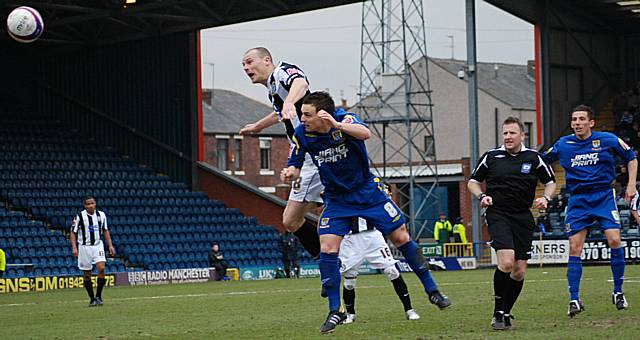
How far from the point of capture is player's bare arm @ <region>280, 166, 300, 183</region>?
989 centimetres

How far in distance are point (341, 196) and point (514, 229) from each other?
163cm

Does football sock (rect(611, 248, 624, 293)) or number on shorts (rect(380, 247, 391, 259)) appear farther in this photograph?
football sock (rect(611, 248, 624, 293))

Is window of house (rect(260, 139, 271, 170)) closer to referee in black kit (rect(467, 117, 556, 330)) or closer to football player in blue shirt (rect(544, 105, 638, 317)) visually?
football player in blue shirt (rect(544, 105, 638, 317))

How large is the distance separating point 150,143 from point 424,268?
2923 cm

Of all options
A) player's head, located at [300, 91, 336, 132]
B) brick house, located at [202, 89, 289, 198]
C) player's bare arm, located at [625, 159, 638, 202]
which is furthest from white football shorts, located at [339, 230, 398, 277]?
brick house, located at [202, 89, 289, 198]

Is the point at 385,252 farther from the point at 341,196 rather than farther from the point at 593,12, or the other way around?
the point at 593,12

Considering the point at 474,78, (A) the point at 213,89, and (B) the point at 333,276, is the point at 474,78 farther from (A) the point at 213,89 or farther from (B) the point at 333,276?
(A) the point at 213,89

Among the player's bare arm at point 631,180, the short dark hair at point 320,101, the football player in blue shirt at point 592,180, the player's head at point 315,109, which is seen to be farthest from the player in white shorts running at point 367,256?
the player's bare arm at point 631,180

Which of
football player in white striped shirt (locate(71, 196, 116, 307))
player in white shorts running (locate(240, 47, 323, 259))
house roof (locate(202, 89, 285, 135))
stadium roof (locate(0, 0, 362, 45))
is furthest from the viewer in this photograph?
house roof (locate(202, 89, 285, 135))

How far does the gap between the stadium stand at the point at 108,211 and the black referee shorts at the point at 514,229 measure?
2099 cm

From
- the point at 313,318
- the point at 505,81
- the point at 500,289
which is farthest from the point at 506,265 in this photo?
the point at 505,81

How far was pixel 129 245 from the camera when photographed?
32438mm

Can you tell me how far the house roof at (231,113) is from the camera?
243ft

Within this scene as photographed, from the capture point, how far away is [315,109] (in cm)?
958
